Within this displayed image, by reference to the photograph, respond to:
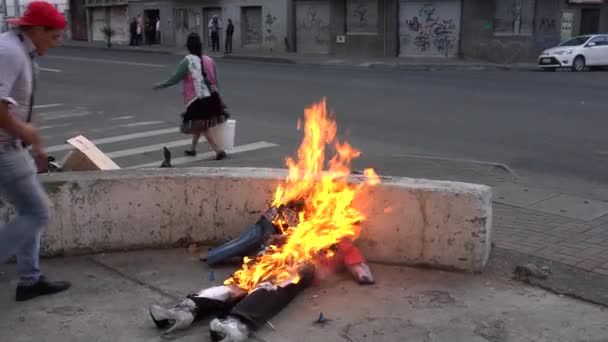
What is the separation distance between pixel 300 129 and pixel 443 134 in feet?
7.87

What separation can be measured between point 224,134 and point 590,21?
89.3ft

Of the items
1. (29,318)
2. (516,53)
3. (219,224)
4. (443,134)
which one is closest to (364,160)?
(443,134)

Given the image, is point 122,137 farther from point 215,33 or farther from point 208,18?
point 208,18

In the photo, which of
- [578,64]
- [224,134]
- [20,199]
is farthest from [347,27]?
[20,199]

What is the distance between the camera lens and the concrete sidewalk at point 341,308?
3809 millimetres

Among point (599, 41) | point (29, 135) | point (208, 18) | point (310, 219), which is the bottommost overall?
point (310, 219)

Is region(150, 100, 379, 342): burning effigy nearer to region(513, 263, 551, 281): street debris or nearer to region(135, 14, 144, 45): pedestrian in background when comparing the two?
region(513, 263, 551, 281): street debris

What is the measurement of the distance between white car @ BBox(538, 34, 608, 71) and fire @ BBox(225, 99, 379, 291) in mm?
22460

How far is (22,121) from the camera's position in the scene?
3.89m

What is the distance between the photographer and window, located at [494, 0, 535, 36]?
95.1 ft

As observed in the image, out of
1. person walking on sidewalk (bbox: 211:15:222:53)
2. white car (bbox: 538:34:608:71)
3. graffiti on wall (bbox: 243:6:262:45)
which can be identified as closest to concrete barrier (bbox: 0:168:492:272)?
white car (bbox: 538:34:608:71)

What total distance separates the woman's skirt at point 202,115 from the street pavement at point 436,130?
49cm

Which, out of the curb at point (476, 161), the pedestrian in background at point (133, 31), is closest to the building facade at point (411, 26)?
the pedestrian in background at point (133, 31)

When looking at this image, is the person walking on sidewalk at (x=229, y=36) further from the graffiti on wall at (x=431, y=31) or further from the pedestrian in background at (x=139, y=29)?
the pedestrian in background at (x=139, y=29)
